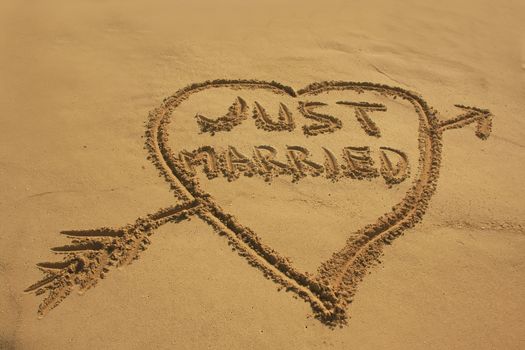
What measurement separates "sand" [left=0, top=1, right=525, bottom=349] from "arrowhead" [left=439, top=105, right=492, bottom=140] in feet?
0.07

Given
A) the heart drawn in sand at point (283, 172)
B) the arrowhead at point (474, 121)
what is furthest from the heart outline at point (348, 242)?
the arrowhead at point (474, 121)

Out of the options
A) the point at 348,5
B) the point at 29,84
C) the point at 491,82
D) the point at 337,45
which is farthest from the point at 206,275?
the point at 348,5

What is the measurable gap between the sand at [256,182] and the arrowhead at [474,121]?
0.02 m

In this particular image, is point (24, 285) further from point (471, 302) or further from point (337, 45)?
point (337, 45)

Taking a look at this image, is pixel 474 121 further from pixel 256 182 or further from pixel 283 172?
pixel 256 182

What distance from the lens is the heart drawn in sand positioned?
2369mm

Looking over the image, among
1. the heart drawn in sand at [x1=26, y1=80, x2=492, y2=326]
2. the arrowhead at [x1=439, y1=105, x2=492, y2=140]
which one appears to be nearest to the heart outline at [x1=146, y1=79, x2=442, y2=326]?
the heart drawn in sand at [x1=26, y1=80, x2=492, y2=326]

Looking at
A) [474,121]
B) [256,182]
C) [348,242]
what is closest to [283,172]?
[256,182]

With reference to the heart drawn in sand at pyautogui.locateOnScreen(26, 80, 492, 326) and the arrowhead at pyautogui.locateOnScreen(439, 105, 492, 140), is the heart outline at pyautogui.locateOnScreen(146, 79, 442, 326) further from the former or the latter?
the arrowhead at pyautogui.locateOnScreen(439, 105, 492, 140)

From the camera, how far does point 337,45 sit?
3961 mm

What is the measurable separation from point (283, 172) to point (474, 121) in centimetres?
161

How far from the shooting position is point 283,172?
2.87 meters

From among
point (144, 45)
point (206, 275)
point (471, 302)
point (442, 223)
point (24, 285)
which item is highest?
point (144, 45)

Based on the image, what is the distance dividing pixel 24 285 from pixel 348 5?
3.87 meters
